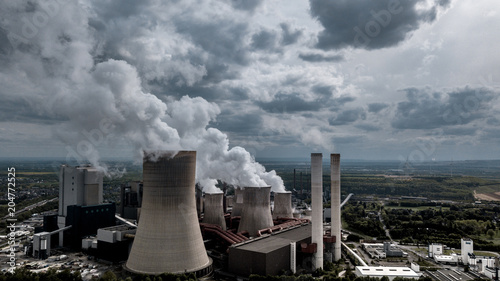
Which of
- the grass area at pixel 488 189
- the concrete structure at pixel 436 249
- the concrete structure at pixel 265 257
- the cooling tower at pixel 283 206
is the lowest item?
the grass area at pixel 488 189

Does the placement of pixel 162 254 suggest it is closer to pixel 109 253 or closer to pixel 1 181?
pixel 109 253

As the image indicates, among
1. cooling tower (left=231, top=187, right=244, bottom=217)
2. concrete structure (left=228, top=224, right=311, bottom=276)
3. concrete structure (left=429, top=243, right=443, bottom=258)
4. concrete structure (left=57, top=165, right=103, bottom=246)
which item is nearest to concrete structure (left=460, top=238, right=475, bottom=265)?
concrete structure (left=429, top=243, right=443, bottom=258)

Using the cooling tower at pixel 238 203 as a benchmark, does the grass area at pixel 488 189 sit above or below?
below

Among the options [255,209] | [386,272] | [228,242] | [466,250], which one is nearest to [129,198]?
[255,209]

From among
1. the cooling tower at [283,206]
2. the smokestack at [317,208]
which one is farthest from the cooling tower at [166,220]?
the cooling tower at [283,206]

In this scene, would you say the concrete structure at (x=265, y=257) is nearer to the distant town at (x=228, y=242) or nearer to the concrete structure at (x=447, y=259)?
the distant town at (x=228, y=242)

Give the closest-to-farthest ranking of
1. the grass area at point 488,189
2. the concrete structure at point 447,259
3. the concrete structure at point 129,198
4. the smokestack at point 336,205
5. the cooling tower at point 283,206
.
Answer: the smokestack at point 336,205
the concrete structure at point 447,259
the cooling tower at point 283,206
the concrete structure at point 129,198
the grass area at point 488,189

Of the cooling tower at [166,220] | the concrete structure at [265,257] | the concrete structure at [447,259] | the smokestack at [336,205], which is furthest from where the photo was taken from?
the concrete structure at [447,259]
